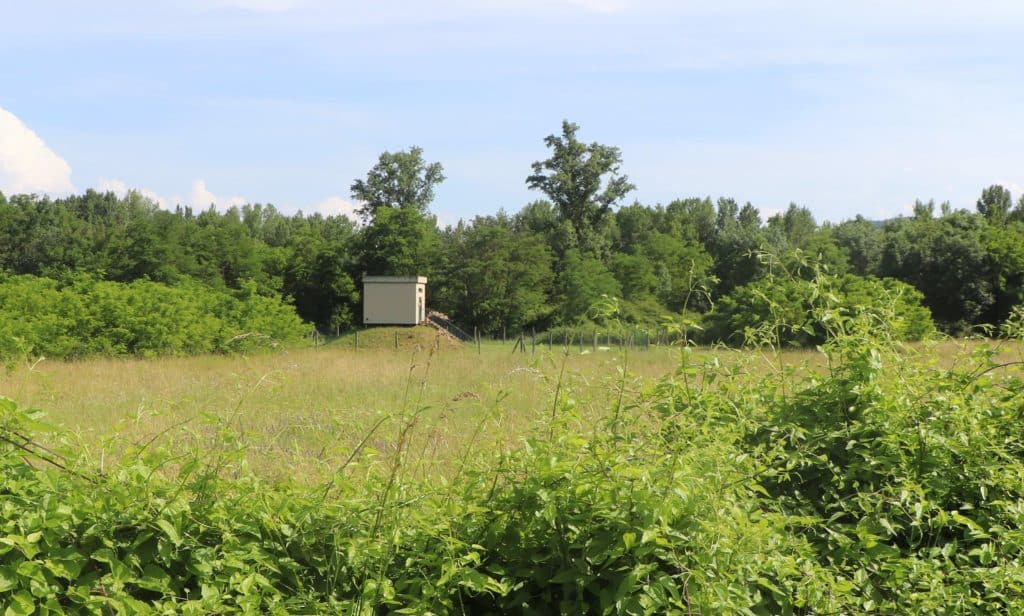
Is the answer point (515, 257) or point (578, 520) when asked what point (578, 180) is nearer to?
point (515, 257)

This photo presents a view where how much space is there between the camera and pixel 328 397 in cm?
1381

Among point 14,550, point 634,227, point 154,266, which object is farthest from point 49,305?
point 634,227

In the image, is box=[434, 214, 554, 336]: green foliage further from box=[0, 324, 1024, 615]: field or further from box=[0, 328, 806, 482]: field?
box=[0, 324, 1024, 615]: field

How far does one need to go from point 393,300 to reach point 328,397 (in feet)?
96.5

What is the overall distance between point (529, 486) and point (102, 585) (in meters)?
1.37

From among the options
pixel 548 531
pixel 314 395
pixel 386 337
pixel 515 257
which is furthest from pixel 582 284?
pixel 548 531

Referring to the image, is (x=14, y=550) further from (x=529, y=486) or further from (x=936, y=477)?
(x=936, y=477)

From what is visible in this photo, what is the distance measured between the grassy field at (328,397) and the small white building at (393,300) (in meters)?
16.1

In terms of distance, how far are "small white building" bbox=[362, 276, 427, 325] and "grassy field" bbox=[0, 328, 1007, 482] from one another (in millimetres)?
16059

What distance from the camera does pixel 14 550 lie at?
2635 mm

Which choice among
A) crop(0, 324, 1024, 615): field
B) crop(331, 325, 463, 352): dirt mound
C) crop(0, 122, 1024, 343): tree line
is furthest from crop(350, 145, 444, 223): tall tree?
crop(0, 324, 1024, 615): field

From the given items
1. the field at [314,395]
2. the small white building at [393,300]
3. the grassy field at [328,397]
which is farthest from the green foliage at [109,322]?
the small white building at [393,300]

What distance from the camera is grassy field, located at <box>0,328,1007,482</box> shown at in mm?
3488

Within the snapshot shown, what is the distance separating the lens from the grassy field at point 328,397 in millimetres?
3488
